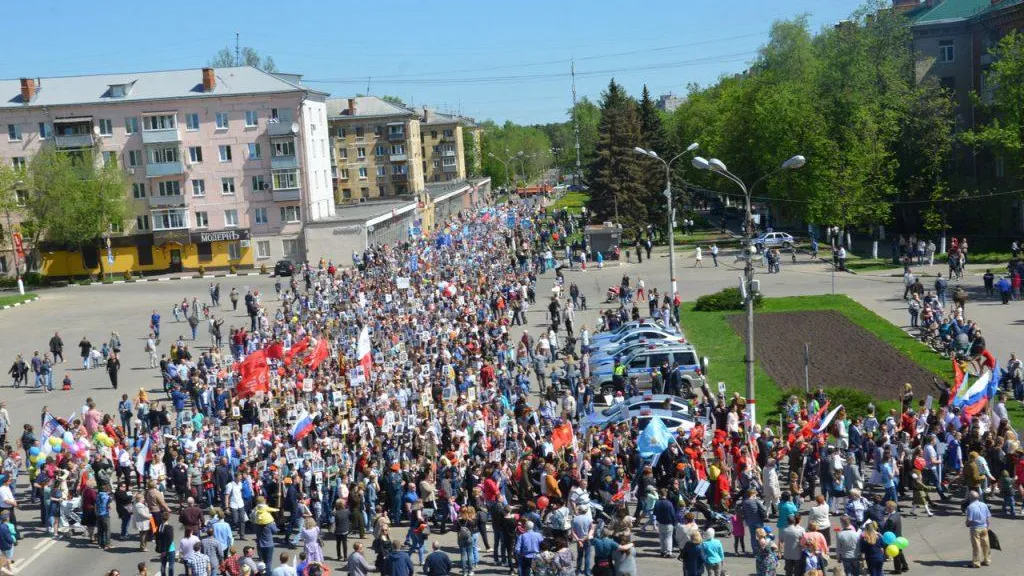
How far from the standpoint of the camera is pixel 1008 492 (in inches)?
773

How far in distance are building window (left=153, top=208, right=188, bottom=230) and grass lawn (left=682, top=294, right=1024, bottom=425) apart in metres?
41.1

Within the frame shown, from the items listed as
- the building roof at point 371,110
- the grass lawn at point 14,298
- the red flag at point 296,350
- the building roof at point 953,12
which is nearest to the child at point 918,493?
the red flag at point 296,350

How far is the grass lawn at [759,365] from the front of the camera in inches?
1180

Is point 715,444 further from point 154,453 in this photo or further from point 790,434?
point 154,453

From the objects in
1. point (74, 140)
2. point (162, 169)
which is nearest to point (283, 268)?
point (162, 169)

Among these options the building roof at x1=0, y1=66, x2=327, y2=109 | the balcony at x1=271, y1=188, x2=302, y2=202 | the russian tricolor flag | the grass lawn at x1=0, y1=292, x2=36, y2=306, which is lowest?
the russian tricolor flag

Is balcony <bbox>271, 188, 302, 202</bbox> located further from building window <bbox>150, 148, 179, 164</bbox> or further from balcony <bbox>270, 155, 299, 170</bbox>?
building window <bbox>150, 148, 179, 164</bbox>

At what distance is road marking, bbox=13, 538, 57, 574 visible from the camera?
66.3ft

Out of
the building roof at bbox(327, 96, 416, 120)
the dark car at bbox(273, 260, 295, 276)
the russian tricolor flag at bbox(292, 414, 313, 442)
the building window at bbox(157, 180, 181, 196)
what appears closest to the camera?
the russian tricolor flag at bbox(292, 414, 313, 442)

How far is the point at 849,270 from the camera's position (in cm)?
5356

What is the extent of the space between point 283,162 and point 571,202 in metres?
62.6

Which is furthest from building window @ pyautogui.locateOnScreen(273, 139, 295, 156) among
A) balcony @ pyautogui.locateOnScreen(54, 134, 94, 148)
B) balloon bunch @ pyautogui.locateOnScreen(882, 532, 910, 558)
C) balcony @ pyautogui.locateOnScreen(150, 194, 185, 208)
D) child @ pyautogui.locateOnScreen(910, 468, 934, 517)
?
balloon bunch @ pyautogui.locateOnScreen(882, 532, 910, 558)

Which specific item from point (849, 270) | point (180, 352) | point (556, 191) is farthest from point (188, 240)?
point (556, 191)

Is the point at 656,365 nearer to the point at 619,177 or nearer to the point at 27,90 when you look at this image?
the point at 619,177
